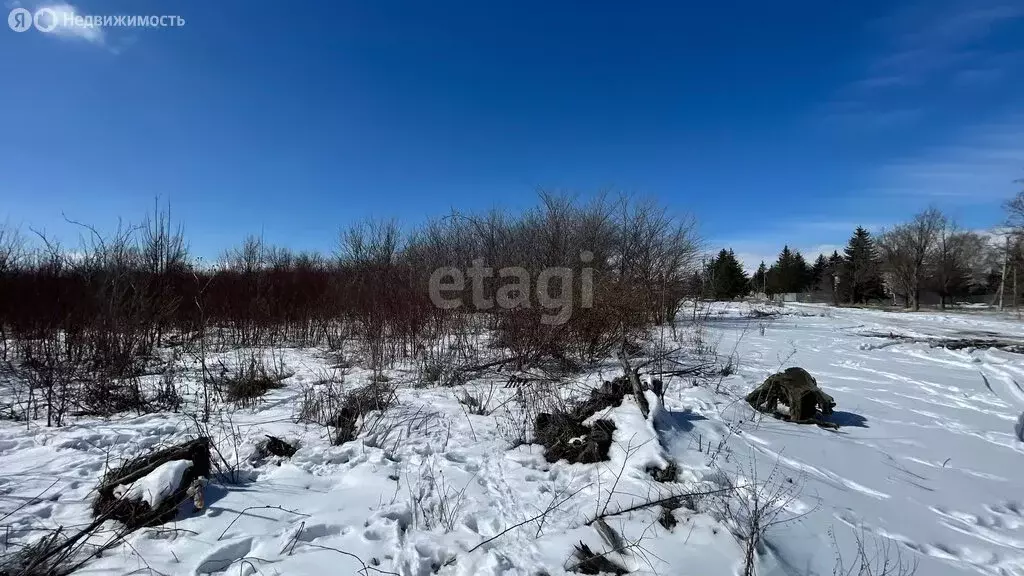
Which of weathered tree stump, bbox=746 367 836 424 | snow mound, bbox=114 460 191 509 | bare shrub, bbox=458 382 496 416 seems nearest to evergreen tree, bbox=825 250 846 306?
weathered tree stump, bbox=746 367 836 424

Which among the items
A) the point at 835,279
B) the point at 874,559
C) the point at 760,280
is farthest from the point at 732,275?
the point at 874,559

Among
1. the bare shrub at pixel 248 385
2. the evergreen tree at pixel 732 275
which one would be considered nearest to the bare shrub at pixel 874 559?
the bare shrub at pixel 248 385

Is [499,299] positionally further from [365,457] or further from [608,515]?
[608,515]

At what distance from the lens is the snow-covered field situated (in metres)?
2.17

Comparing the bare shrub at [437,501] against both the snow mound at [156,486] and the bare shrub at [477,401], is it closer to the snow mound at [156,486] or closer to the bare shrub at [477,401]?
the snow mound at [156,486]

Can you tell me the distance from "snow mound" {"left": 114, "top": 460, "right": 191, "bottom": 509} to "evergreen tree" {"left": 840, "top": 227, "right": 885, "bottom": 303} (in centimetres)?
4887

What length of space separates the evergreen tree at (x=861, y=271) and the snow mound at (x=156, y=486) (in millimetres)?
48872

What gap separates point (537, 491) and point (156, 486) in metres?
2.32

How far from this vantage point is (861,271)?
3809 cm

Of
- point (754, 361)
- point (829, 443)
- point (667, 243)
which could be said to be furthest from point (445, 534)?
point (667, 243)

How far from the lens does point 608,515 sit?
2.55m

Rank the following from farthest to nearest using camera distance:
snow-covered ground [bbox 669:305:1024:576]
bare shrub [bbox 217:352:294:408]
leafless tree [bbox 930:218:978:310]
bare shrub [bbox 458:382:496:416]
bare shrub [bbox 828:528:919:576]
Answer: leafless tree [bbox 930:218:978:310] < bare shrub [bbox 217:352:294:408] < bare shrub [bbox 458:382:496:416] < snow-covered ground [bbox 669:305:1024:576] < bare shrub [bbox 828:528:919:576]

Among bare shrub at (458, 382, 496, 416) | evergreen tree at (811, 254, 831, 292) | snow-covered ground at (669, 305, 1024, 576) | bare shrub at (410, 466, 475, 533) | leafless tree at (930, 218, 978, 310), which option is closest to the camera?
snow-covered ground at (669, 305, 1024, 576)

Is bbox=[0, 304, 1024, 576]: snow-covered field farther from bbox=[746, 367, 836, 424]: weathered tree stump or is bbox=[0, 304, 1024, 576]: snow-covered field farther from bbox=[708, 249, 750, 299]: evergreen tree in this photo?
bbox=[708, 249, 750, 299]: evergreen tree
